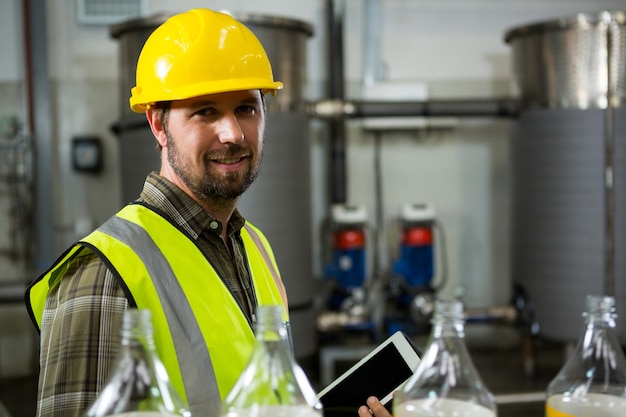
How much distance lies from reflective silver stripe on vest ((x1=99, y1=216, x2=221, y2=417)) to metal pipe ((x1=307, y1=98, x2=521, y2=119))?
2733 mm

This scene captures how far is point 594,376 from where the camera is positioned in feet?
2.51

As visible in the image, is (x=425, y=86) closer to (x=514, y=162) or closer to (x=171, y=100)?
(x=514, y=162)

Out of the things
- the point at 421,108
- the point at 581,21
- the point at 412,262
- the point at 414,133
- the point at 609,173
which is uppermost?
the point at 581,21

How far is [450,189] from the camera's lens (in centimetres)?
424

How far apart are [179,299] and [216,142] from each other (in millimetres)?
266

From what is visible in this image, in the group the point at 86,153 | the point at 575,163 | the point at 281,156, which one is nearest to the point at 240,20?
the point at 281,156

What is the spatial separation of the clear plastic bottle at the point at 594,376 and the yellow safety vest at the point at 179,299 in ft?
1.49

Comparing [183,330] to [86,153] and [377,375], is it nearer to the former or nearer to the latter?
[377,375]

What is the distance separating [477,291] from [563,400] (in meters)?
3.61

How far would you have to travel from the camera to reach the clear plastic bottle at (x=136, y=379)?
1.94ft

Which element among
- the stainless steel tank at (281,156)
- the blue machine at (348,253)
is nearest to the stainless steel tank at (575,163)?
the blue machine at (348,253)

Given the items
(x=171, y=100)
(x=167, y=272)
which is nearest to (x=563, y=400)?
(x=167, y=272)

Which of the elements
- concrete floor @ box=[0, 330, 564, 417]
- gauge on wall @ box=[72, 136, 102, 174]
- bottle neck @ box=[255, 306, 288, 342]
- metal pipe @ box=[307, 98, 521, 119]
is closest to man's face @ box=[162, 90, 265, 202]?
bottle neck @ box=[255, 306, 288, 342]

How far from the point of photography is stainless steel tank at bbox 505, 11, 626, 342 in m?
3.45
